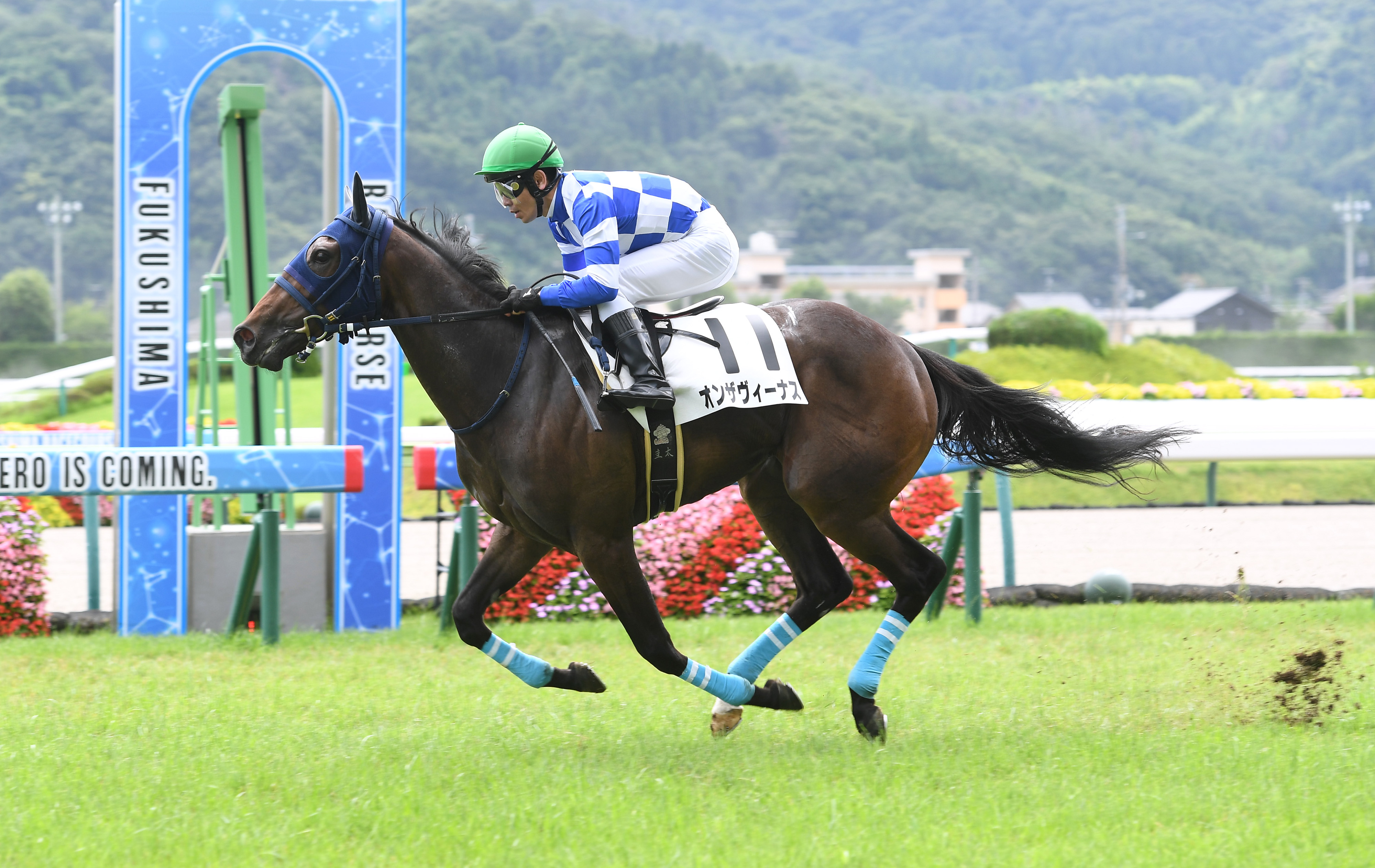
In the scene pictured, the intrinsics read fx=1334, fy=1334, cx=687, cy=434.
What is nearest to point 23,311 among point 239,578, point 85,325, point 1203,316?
point 85,325

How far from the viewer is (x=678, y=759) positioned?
408 cm

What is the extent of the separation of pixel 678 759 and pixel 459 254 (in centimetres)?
174

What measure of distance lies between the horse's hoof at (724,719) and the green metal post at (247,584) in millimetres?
2601

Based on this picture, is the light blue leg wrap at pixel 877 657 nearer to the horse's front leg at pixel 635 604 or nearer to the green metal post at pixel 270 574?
the horse's front leg at pixel 635 604

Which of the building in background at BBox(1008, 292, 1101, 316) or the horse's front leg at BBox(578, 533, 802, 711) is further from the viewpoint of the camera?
the building in background at BBox(1008, 292, 1101, 316)

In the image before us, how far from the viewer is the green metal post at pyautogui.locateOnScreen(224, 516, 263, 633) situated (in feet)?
19.9

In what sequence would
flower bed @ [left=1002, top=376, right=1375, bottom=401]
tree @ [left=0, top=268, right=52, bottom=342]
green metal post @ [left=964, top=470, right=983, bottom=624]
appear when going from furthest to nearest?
tree @ [left=0, top=268, right=52, bottom=342], flower bed @ [left=1002, top=376, right=1375, bottom=401], green metal post @ [left=964, top=470, right=983, bottom=624]

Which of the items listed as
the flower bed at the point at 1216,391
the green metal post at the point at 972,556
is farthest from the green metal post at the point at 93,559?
the flower bed at the point at 1216,391

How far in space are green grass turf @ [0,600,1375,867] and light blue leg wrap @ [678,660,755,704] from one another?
168 mm

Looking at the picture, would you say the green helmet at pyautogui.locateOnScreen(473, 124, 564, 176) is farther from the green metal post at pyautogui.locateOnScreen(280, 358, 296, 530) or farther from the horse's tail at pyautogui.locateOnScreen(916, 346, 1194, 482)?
the green metal post at pyautogui.locateOnScreen(280, 358, 296, 530)

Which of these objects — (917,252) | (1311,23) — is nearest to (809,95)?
(917,252)

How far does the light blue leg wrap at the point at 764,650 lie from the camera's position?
449 cm

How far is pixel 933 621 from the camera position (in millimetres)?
6441

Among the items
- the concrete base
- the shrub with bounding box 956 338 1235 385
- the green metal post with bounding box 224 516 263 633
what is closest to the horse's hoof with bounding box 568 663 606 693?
the green metal post with bounding box 224 516 263 633
